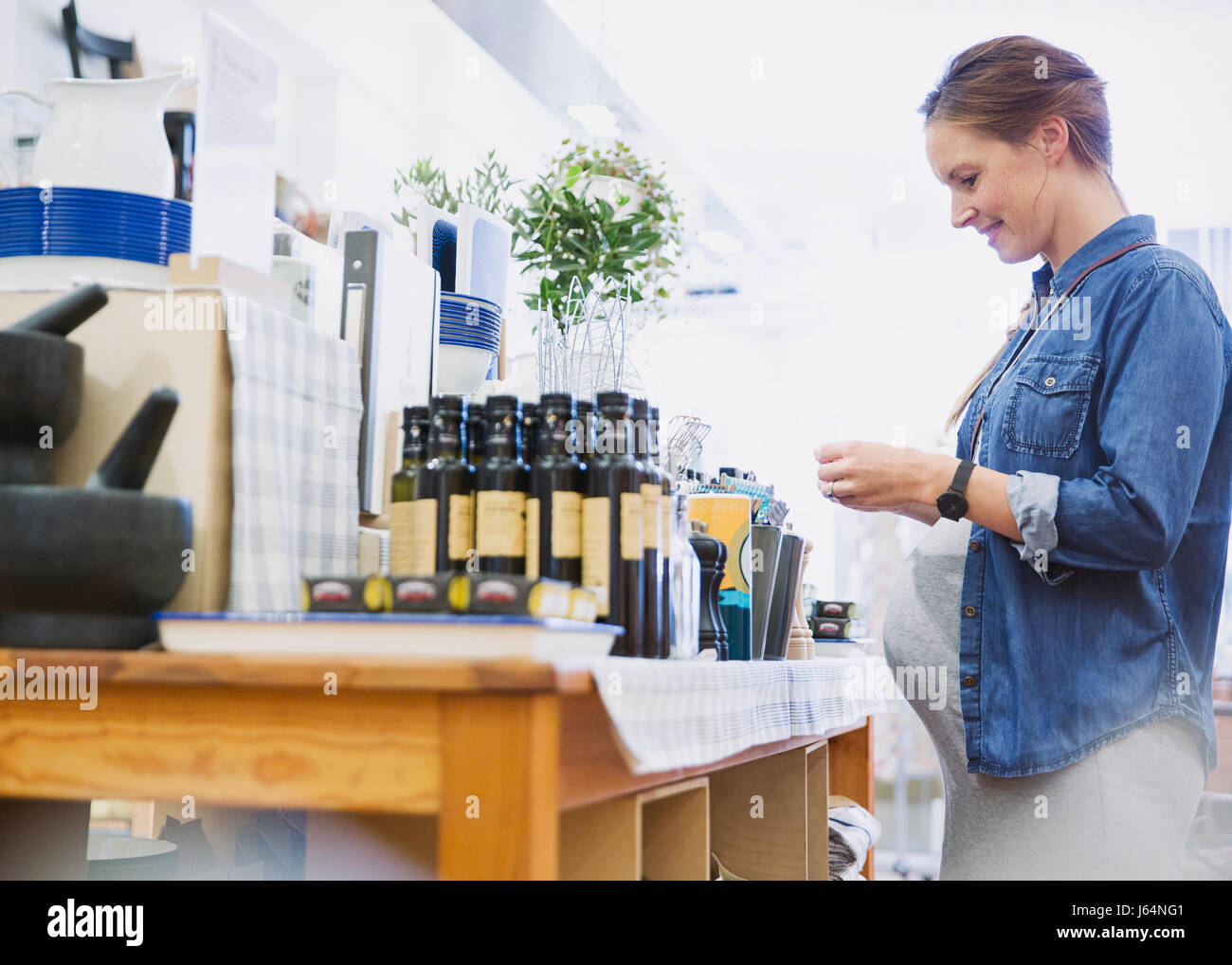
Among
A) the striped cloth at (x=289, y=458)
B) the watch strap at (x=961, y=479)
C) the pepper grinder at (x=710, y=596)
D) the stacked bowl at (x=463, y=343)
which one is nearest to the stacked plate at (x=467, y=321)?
the stacked bowl at (x=463, y=343)

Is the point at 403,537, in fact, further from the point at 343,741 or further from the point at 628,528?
the point at 343,741

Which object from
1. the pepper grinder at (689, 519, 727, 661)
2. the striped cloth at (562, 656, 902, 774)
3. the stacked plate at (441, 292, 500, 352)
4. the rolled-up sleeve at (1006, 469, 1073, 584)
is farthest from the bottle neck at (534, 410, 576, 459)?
the stacked plate at (441, 292, 500, 352)

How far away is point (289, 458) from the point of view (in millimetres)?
1108

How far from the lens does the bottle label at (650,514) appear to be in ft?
3.65

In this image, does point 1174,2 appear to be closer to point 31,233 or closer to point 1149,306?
point 1149,306

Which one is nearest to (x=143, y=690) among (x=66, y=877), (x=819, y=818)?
(x=66, y=877)

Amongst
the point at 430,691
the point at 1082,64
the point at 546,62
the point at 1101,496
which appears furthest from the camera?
the point at 546,62

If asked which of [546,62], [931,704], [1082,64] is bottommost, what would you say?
[931,704]

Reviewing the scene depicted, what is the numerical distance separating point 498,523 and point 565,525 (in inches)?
2.5

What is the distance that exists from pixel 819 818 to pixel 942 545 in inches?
22.8

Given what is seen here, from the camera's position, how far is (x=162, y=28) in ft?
9.97

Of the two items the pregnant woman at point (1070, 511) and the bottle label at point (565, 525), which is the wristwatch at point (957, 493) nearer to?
the pregnant woman at point (1070, 511)

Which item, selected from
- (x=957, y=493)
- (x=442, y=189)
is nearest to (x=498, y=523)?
(x=957, y=493)

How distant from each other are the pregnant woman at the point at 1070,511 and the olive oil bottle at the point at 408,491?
574mm
